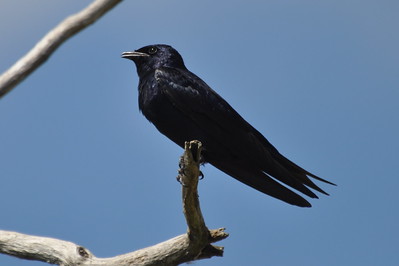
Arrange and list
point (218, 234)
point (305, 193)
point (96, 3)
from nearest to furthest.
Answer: point (96, 3), point (218, 234), point (305, 193)

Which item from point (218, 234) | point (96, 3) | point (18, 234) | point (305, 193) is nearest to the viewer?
point (96, 3)

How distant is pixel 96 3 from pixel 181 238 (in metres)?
2.93

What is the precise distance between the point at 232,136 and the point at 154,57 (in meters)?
1.80

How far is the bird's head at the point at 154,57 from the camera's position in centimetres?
991

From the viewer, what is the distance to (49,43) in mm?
5035

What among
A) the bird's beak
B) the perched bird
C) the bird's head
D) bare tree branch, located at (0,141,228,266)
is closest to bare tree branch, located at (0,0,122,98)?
bare tree branch, located at (0,141,228,266)

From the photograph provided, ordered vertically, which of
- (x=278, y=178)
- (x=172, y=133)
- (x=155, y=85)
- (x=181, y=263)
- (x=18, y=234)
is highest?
(x=155, y=85)

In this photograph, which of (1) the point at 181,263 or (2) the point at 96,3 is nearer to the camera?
(2) the point at 96,3

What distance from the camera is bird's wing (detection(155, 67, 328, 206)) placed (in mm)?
8820

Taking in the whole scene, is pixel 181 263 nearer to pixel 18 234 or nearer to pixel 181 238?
pixel 181 238

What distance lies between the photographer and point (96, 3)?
506cm

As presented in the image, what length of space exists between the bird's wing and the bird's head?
72cm

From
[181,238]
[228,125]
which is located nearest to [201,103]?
[228,125]

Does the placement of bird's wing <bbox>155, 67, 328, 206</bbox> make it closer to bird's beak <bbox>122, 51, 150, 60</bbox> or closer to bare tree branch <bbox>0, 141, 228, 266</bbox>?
bird's beak <bbox>122, 51, 150, 60</bbox>
